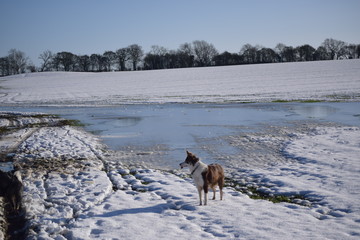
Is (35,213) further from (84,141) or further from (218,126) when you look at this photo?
(218,126)

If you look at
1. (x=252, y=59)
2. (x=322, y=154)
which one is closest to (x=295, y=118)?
(x=322, y=154)

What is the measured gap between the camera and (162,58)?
126 m

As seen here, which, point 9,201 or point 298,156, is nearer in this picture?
point 9,201

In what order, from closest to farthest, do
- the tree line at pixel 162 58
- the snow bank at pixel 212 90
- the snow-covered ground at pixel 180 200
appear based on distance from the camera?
the snow-covered ground at pixel 180 200, the snow bank at pixel 212 90, the tree line at pixel 162 58

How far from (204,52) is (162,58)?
1935 centimetres

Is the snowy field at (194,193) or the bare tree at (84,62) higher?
the bare tree at (84,62)

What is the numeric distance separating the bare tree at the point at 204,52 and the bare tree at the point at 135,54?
23800 mm

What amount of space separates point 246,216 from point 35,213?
14.8 ft

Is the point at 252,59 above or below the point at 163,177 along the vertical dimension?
above

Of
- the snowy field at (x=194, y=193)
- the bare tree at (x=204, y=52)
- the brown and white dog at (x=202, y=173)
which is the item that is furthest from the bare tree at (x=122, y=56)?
the brown and white dog at (x=202, y=173)

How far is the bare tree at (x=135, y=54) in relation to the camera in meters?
124

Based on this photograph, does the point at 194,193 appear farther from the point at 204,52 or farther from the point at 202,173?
the point at 204,52

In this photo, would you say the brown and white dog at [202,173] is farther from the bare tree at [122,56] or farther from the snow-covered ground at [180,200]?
the bare tree at [122,56]

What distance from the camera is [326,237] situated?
5.37 metres
